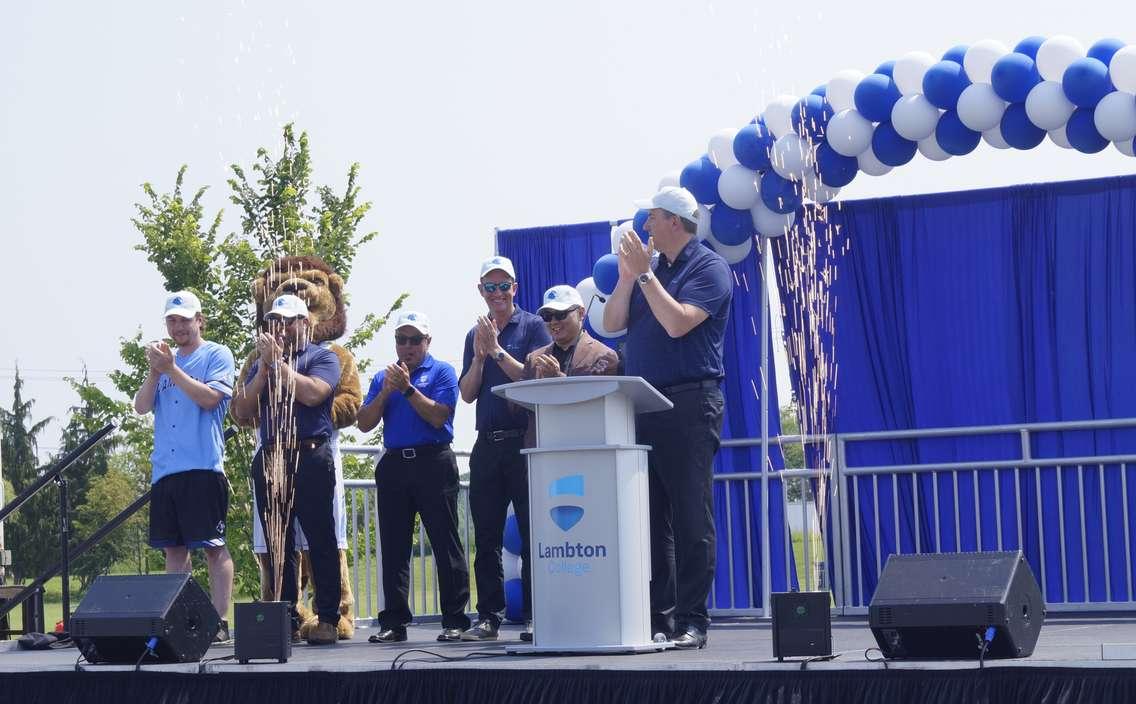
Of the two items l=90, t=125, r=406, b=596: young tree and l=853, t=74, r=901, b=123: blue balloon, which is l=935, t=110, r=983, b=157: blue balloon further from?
l=90, t=125, r=406, b=596: young tree

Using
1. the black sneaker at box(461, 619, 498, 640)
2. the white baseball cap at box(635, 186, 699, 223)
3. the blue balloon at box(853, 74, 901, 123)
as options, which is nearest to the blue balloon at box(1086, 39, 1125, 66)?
the blue balloon at box(853, 74, 901, 123)

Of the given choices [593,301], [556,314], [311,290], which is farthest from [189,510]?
[593,301]

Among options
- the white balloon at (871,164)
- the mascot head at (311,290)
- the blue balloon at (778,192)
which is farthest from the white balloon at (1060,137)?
the mascot head at (311,290)

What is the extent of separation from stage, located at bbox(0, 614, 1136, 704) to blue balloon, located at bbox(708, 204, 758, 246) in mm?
3321

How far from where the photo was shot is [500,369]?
7059 millimetres

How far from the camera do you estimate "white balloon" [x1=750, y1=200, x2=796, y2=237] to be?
9.02 meters

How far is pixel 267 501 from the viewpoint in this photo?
6926mm

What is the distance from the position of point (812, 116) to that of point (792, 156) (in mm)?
265

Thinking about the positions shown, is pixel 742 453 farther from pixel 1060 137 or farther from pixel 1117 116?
pixel 1117 116

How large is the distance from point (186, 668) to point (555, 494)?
1.48 meters

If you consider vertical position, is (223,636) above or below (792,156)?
below

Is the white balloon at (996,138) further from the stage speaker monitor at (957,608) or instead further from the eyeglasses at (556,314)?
the stage speaker monitor at (957,608)

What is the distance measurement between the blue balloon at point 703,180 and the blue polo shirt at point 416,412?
2508 mm

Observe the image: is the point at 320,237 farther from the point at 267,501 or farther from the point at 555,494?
the point at 555,494
